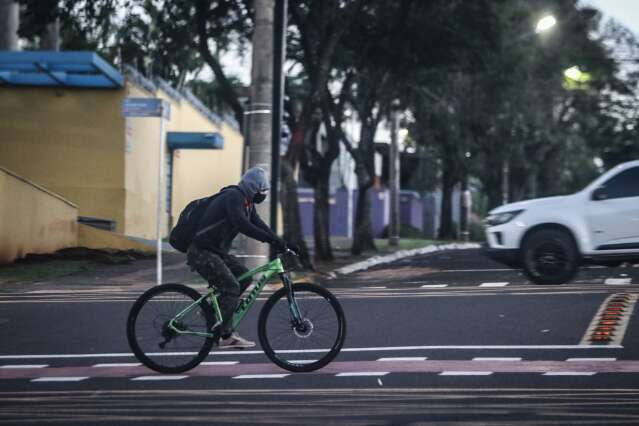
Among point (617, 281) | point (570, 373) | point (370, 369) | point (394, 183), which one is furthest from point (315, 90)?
point (394, 183)

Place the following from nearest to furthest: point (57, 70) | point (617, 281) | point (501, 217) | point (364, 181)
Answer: point (501, 217), point (617, 281), point (57, 70), point (364, 181)

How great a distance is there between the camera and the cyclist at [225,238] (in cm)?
1006

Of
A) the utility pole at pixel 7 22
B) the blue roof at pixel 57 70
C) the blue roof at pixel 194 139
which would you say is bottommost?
the blue roof at pixel 194 139

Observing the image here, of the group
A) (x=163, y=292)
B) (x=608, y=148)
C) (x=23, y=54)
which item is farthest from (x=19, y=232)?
(x=608, y=148)

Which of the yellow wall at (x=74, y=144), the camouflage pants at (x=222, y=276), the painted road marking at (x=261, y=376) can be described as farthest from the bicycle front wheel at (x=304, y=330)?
the yellow wall at (x=74, y=144)

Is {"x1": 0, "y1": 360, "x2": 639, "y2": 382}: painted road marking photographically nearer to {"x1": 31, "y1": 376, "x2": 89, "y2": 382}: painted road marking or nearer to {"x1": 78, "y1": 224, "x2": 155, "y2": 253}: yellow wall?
{"x1": 31, "y1": 376, "x2": 89, "y2": 382}: painted road marking

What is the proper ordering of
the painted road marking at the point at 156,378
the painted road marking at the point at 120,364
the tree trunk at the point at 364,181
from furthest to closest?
the tree trunk at the point at 364,181
the painted road marking at the point at 120,364
the painted road marking at the point at 156,378

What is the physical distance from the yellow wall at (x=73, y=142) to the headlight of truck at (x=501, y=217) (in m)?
13.5

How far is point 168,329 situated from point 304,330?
1090mm

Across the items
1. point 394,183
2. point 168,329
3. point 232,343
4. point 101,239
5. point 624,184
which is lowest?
point 232,343

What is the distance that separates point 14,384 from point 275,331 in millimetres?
2072

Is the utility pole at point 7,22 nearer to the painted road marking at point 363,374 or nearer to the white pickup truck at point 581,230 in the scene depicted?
the white pickup truck at point 581,230

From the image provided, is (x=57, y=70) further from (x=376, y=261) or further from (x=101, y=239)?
(x=376, y=261)

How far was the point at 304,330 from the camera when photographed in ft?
33.0
